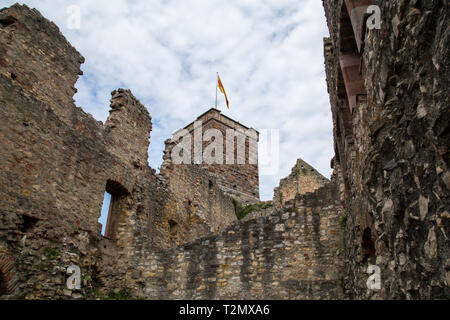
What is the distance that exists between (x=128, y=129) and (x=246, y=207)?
416 inches

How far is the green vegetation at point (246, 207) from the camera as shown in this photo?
68.5ft

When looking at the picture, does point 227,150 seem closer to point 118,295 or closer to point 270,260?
point 118,295

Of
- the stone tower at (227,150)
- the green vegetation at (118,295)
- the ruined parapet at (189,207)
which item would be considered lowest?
the green vegetation at (118,295)

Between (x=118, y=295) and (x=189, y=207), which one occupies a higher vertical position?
(x=189, y=207)

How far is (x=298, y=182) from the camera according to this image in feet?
67.7

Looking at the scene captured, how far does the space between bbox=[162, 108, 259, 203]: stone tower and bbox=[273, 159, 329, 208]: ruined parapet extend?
2564 mm

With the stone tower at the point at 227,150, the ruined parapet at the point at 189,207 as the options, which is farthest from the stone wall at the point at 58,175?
the stone tower at the point at 227,150

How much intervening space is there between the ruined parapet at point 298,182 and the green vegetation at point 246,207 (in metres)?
0.72

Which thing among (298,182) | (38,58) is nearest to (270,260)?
Result: (38,58)

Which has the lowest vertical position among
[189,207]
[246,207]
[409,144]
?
[409,144]

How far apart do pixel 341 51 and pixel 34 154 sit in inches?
261

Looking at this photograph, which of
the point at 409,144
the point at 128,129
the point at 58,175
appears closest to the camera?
the point at 409,144

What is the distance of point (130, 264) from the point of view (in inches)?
408

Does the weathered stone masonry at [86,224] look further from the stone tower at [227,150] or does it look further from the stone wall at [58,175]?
the stone tower at [227,150]
